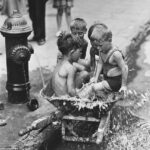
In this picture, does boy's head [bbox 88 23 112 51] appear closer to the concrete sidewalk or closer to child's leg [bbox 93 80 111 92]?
child's leg [bbox 93 80 111 92]

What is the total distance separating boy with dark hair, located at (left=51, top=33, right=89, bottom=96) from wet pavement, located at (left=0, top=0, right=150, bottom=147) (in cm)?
75

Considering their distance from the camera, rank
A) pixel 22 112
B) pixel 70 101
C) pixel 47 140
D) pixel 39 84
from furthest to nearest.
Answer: pixel 39 84
pixel 22 112
pixel 47 140
pixel 70 101

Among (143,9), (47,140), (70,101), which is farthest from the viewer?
(143,9)

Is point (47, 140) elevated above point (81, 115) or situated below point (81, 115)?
below

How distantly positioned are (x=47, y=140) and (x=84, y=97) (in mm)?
692

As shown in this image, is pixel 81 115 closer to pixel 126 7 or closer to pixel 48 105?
pixel 48 105

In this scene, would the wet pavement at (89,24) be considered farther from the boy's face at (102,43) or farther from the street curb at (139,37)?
the boy's face at (102,43)

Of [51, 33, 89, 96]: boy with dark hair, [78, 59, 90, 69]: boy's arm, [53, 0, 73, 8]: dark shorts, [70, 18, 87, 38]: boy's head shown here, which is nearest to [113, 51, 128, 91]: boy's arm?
[51, 33, 89, 96]: boy with dark hair

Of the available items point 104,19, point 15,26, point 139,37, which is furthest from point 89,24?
point 15,26

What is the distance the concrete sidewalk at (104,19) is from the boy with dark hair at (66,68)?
2402 mm

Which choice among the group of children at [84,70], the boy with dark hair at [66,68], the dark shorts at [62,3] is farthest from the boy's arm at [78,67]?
the dark shorts at [62,3]

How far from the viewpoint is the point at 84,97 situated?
5.43 m

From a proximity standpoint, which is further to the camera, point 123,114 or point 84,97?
point 123,114

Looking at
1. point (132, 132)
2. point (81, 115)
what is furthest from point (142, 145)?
point (81, 115)
